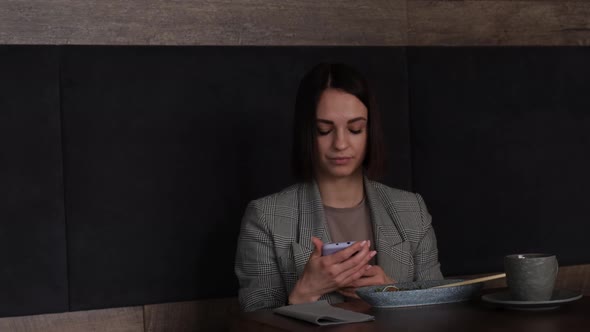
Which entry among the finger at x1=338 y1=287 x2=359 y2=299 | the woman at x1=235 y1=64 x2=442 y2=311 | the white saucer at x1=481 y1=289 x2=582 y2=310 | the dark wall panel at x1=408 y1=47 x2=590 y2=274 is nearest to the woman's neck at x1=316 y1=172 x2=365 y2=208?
the woman at x1=235 y1=64 x2=442 y2=311

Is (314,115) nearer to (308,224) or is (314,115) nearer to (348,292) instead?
(308,224)

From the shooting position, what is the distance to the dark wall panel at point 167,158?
9.55 feet

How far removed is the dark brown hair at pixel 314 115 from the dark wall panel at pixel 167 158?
384 mm

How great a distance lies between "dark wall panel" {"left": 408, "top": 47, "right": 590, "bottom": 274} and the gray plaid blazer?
0.59m

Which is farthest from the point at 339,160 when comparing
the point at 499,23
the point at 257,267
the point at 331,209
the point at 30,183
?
the point at 499,23

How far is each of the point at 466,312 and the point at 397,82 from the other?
1570mm

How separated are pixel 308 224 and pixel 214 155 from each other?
0.55m

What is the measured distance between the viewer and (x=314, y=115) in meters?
2.69

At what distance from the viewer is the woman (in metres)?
2.60

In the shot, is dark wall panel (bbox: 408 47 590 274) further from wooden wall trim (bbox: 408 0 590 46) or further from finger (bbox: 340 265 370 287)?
finger (bbox: 340 265 370 287)

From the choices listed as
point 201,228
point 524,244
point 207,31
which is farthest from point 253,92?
point 524,244

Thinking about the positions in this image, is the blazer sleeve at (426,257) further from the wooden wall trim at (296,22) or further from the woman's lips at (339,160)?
the wooden wall trim at (296,22)

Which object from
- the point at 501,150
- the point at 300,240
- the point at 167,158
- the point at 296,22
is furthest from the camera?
the point at 501,150

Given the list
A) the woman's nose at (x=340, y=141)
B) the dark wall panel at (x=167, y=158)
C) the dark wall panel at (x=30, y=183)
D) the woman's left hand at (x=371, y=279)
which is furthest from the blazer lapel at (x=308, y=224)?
the dark wall panel at (x=30, y=183)
